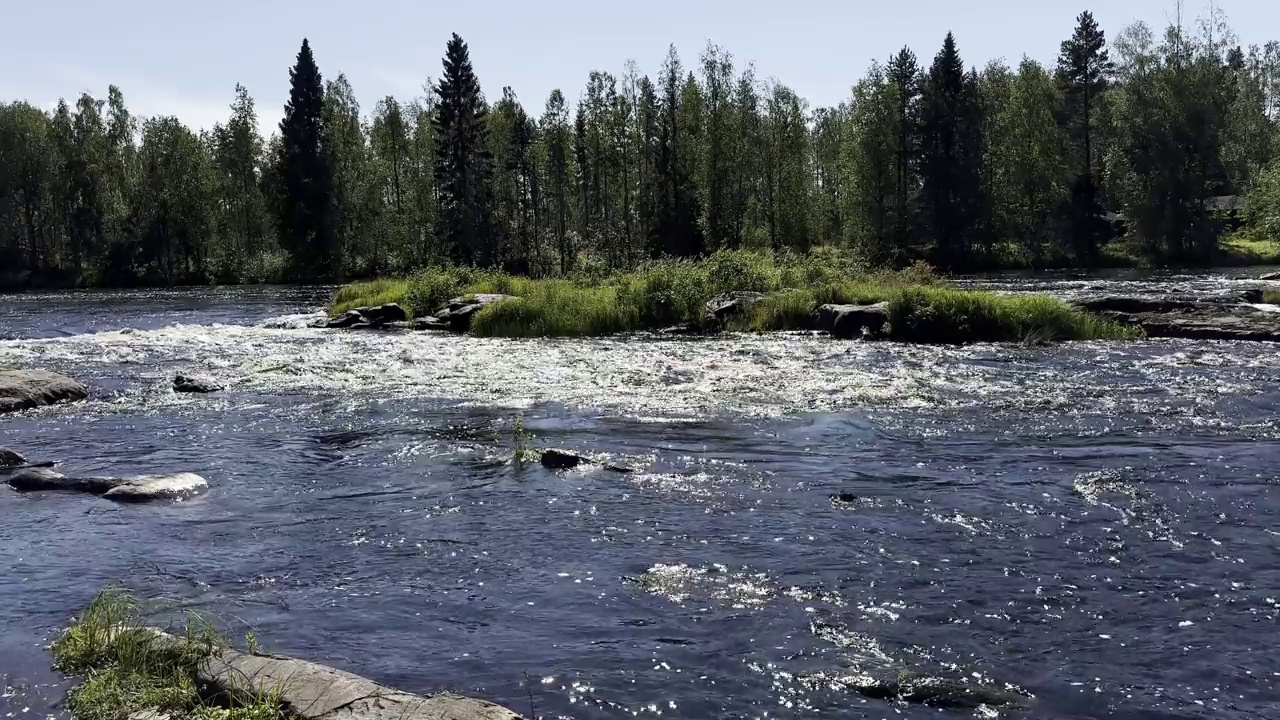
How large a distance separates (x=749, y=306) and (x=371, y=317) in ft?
44.3

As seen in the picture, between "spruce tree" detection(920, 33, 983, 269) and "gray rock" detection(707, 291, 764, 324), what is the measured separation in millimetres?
44052

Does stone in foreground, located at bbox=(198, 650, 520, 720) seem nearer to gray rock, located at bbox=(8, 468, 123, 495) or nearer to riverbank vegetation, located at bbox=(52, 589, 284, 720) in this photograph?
riverbank vegetation, located at bbox=(52, 589, 284, 720)

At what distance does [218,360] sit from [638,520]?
699 inches

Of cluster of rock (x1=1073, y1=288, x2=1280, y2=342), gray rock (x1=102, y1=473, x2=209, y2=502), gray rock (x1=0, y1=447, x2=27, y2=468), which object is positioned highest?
cluster of rock (x1=1073, y1=288, x2=1280, y2=342)

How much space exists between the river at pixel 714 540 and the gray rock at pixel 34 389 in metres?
0.70

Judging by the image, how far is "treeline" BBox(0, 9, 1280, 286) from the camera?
66.8 meters

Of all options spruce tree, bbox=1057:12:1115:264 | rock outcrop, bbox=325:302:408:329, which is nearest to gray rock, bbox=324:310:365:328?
rock outcrop, bbox=325:302:408:329

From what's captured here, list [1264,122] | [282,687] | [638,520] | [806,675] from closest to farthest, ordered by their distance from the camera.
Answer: [282,687] < [806,675] < [638,520] < [1264,122]

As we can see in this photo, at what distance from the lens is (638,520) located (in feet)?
31.5

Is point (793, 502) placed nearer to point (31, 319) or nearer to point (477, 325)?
point (477, 325)

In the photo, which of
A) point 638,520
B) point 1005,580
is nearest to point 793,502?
point 638,520

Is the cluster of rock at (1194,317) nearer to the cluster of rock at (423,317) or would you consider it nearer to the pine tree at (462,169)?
the cluster of rock at (423,317)

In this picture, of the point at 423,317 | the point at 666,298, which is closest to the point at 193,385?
the point at 666,298

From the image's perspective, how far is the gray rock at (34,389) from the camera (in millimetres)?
17406
